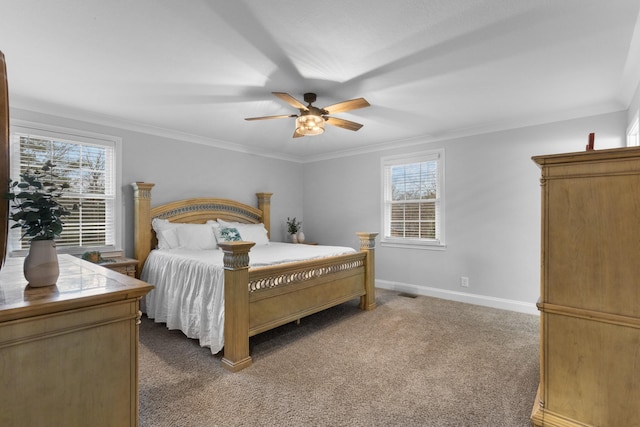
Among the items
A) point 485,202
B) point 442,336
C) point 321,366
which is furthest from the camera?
point 485,202

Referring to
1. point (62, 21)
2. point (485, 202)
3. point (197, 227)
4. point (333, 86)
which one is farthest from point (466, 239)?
point (62, 21)

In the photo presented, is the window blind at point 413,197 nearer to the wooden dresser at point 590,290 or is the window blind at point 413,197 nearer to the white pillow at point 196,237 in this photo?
the white pillow at point 196,237

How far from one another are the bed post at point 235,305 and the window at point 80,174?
7.20ft

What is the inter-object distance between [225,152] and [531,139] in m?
4.24

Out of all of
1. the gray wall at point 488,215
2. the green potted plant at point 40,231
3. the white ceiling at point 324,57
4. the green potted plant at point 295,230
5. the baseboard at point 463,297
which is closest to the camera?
the green potted plant at point 40,231

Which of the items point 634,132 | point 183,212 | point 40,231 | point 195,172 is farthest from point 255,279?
point 634,132

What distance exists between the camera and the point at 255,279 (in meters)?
2.71

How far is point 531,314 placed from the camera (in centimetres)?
382

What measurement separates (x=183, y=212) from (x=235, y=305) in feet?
8.04

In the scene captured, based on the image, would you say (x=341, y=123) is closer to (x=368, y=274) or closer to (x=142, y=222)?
(x=368, y=274)

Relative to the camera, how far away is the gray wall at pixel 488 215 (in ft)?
12.4

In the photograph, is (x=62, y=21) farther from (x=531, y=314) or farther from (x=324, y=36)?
(x=531, y=314)

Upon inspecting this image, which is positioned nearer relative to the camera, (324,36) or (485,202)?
(324,36)

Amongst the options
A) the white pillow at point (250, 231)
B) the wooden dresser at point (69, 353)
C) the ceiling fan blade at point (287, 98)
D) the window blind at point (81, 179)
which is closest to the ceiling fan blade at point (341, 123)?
the ceiling fan blade at point (287, 98)
